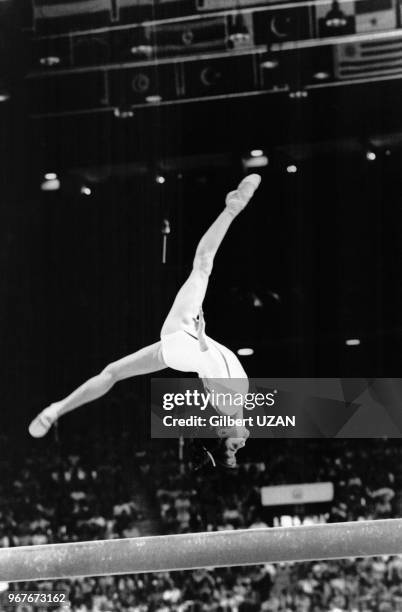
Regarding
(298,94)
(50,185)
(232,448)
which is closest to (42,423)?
(232,448)

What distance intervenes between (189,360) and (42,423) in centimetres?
79

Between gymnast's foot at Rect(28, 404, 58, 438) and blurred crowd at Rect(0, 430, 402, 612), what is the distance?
60mm

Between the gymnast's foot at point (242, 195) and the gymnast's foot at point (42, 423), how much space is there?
135 centimetres

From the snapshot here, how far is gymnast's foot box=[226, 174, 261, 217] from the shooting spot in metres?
4.64

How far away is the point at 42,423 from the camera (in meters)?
4.52

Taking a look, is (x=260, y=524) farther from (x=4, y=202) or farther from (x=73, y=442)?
(x=4, y=202)

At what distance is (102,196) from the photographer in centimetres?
464

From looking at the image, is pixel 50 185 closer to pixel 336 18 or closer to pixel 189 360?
pixel 189 360

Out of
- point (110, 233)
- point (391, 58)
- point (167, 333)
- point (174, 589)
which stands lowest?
point (174, 589)

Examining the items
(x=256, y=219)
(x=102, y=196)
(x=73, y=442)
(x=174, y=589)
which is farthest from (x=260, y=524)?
(x=102, y=196)

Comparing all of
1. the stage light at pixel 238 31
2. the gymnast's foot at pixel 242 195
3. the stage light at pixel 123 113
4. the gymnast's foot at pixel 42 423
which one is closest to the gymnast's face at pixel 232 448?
the gymnast's foot at pixel 42 423

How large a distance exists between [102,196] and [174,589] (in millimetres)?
2020

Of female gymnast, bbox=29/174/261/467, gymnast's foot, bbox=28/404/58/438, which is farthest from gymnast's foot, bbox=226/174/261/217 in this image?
gymnast's foot, bbox=28/404/58/438

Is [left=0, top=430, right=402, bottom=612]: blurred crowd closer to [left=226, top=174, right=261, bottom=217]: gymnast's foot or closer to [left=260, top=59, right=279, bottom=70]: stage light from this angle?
[left=226, top=174, right=261, bottom=217]: gymnast's foot
